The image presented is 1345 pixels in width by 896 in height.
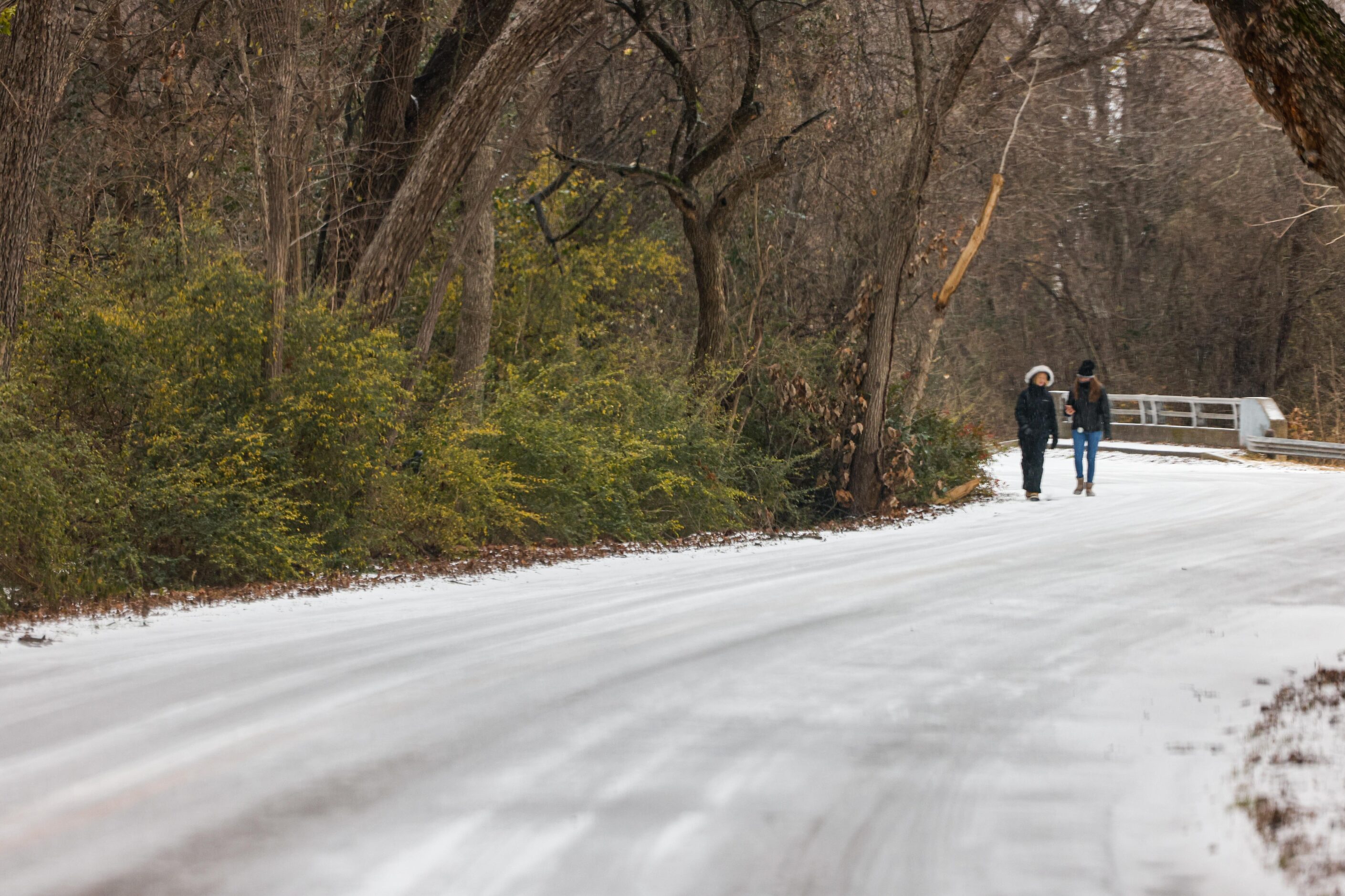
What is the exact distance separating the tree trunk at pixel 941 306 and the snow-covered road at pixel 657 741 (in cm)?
900

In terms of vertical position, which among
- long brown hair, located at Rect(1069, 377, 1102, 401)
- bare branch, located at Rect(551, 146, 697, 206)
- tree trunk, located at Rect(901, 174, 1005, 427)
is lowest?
long brown hair, located at Rect(1069, 377, 1102, 401)

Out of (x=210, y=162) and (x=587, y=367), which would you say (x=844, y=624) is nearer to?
(x=587, y=367)

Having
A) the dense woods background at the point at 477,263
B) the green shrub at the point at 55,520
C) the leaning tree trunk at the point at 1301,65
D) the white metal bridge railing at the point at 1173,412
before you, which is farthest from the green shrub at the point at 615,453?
the white metal bridge railing at the point at 1173,412

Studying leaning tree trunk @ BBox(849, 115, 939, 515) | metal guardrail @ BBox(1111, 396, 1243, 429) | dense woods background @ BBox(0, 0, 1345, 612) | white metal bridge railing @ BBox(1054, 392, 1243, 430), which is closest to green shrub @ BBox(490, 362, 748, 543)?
dense woods background @ BBox(0, 0, 1345, 612)

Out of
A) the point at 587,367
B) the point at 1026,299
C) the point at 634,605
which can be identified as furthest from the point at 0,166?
the point at 1026,299

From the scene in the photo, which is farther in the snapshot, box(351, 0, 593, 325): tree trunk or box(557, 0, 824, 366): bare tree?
box(557, 0, 824, 366): bare tree

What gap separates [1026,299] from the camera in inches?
Answer: 1660

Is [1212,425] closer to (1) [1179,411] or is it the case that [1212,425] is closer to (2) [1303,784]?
(1) [1179,411]

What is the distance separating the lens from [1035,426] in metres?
19.9

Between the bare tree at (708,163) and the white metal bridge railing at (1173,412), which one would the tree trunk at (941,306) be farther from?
the white metal bridge railing at (1173,412)

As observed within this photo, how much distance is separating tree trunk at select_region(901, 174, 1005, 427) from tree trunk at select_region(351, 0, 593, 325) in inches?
292

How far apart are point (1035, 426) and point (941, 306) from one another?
2.34 metres

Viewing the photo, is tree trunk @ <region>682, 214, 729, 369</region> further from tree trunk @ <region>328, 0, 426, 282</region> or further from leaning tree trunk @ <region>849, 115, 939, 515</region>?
tree trunk @ <region>328, 0, 426, 282</region>

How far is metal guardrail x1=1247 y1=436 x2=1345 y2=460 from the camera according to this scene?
1078 inches
